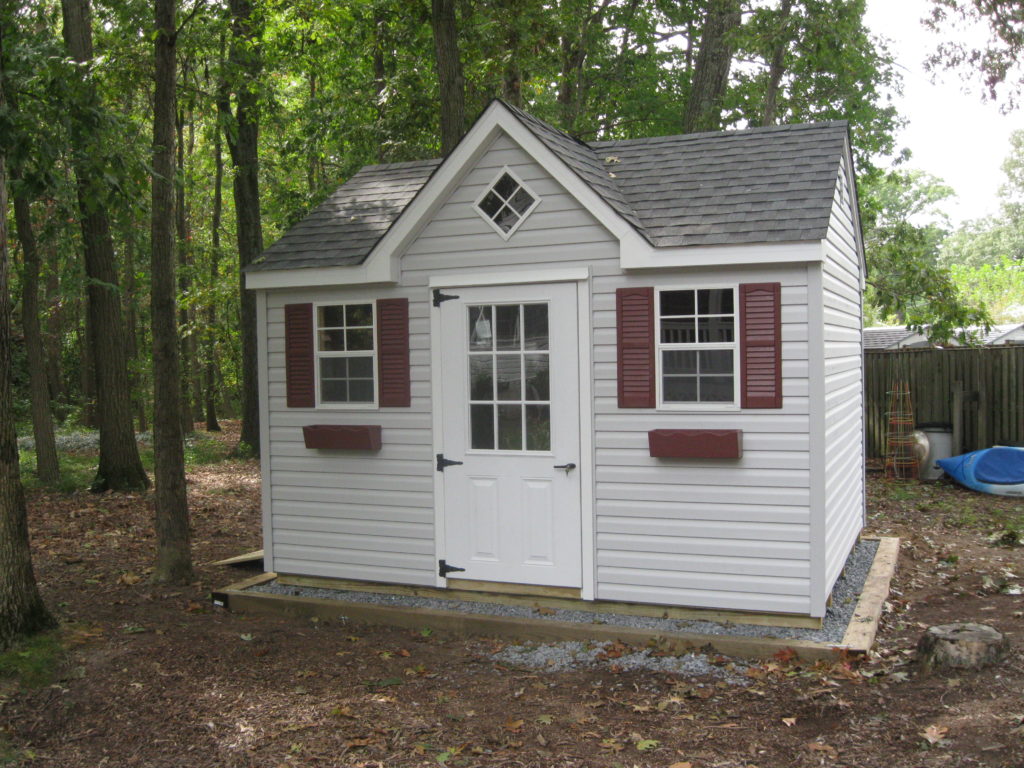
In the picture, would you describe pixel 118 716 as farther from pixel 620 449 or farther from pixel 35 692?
pixel 620 449

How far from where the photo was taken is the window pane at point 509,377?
6.84 metres

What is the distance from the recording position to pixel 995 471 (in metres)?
12.7

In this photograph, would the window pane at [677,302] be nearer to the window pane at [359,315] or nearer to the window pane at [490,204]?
the window pane at [490,204]

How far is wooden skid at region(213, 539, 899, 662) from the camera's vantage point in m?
5.85

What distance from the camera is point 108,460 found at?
12.5 metres

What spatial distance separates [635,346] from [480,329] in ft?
4.13

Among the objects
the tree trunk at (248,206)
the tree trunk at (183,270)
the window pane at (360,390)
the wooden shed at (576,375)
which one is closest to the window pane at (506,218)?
the wooden shed at (576,375)

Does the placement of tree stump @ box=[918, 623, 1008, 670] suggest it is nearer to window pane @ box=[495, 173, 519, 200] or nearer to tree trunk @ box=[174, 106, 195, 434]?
window pane @ box=[495, 173, 519, 200]

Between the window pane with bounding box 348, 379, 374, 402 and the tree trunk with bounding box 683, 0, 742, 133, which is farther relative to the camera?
the tree trunk with bounding box 683, 0, 742, 133

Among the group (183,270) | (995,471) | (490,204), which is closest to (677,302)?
(490,204)

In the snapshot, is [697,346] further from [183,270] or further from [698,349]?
[183,270]

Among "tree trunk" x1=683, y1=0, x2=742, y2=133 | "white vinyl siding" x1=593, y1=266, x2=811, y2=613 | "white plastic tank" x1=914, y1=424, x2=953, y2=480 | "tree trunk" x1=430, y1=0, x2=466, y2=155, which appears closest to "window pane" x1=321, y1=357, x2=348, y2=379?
"white vinyl siding" x1=593, y1=266, x2=811, y2=613

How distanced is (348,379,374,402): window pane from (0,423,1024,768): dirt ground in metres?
1.82

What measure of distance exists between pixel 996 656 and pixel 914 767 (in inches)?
57.4
